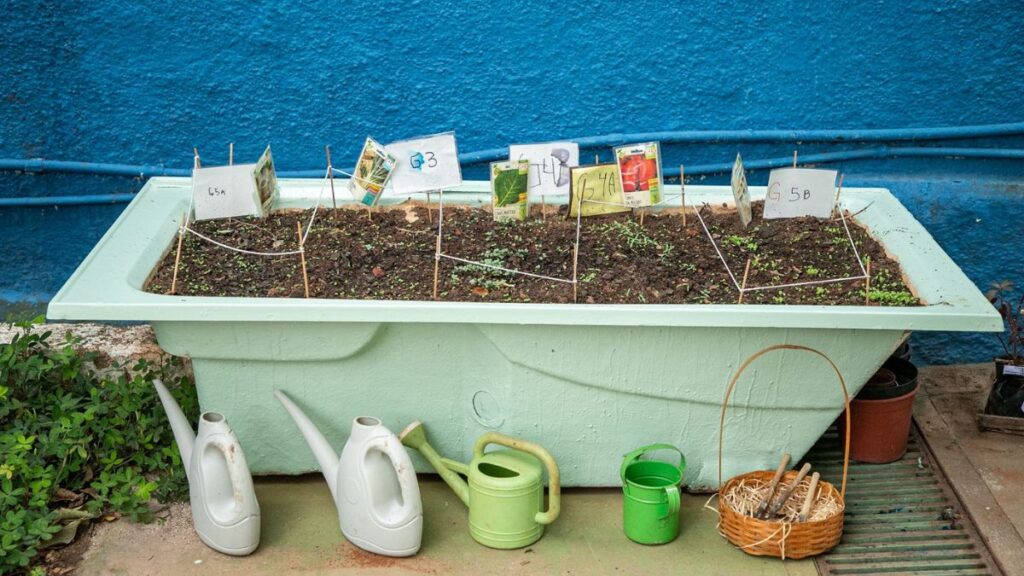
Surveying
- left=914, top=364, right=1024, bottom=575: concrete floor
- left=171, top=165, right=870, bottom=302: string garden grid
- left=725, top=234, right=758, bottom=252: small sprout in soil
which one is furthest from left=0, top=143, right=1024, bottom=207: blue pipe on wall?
left=914, top=364, right=1024, bottom=575: concrete floor

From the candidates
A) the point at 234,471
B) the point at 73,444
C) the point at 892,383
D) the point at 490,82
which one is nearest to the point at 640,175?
the point at 490,82

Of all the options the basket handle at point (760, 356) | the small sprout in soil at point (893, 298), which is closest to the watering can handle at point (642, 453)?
the basket handle at point (760, 356)

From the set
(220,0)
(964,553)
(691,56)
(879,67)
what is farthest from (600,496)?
(220,0)

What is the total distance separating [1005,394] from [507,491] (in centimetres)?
153

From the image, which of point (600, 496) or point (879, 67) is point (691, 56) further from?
point (600, 496)

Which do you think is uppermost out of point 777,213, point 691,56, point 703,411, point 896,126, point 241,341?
point 691,56

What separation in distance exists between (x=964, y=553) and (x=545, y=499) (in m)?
1.01

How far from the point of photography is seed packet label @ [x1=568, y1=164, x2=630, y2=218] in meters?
2.96

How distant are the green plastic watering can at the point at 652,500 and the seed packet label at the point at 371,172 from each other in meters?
1.02

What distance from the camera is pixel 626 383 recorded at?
2.51m

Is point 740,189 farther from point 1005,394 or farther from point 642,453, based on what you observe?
point 1005,394

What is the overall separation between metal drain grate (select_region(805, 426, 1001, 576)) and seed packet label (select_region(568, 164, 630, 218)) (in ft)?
2.90

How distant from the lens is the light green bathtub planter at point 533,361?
2328 millimetres

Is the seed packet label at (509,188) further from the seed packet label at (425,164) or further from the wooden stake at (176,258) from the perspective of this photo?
the wooden stake at (176,258)
